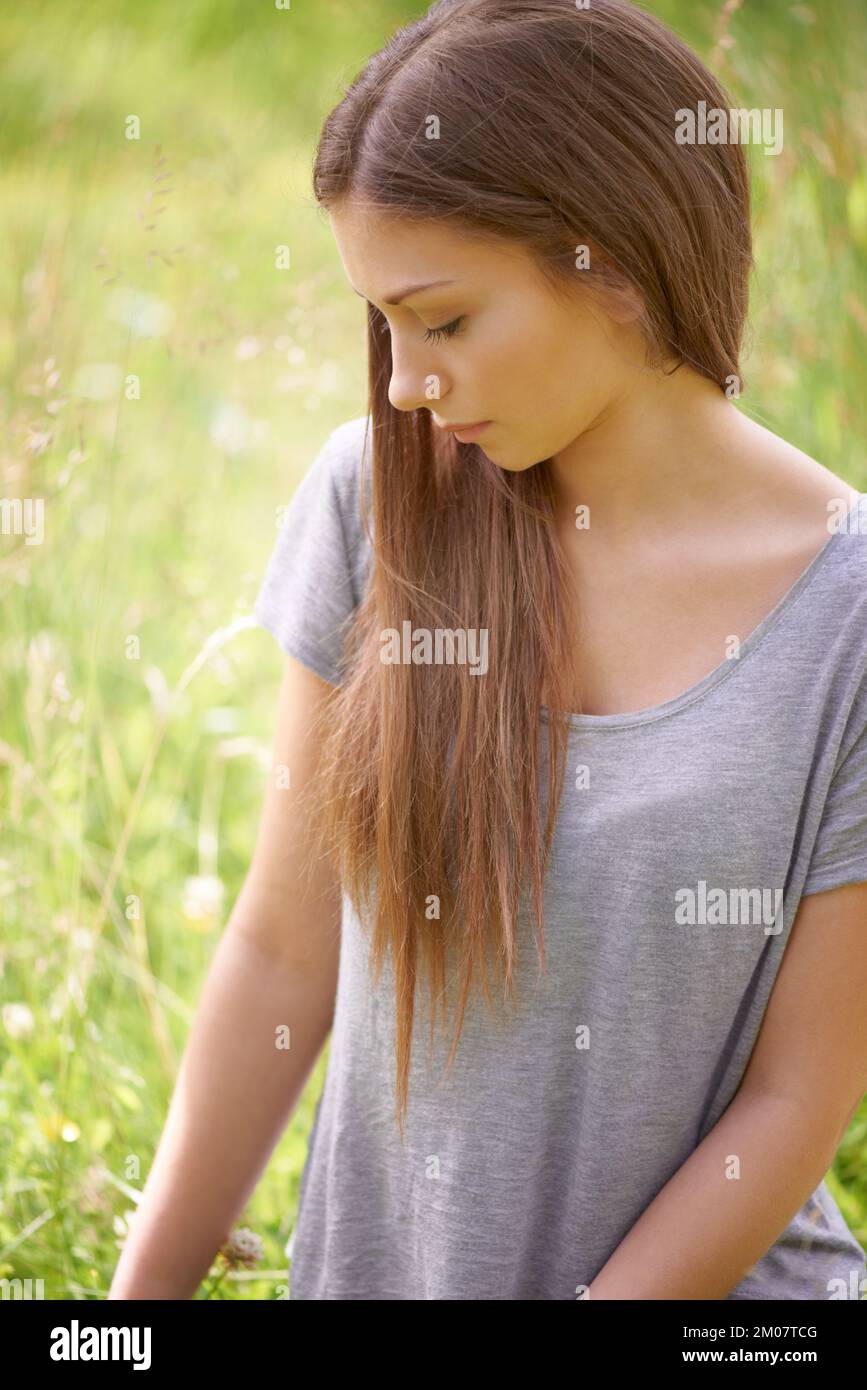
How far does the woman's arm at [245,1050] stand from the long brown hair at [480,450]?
0.06m

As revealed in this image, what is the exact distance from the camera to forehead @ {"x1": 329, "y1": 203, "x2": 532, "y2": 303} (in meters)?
0.90

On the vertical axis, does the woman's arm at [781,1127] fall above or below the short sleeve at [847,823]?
below

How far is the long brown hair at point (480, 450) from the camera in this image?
887 millimetres

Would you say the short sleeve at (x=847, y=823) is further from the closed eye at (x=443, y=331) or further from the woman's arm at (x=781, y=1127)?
the closed eye at (x=443, y=331)

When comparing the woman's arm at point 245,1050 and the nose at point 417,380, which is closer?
the nose at point 417,380

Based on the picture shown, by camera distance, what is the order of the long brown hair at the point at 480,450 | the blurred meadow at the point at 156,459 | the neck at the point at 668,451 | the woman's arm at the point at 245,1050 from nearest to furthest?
1. the long brown hair at the point at 480,450
2. the neck at the point at 668,451
3. the woman's arm at the point at 245,1050
4. the blurred meadow at the point at 156,459

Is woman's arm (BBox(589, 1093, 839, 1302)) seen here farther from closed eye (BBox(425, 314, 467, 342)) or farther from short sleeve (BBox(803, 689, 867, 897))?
closed eye (BBox(425, 314, 467, 342))

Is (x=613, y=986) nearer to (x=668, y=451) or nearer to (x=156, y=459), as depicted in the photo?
(x=668, y=451)

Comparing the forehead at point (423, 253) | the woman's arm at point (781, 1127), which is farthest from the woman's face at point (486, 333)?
the woman's arm at point (781, 1127)

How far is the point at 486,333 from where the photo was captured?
91 centimetres

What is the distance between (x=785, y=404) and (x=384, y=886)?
43.4 inches

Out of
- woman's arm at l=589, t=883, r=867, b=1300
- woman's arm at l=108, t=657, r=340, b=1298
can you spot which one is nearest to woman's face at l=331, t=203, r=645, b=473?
woman's arm at l=108, t=657, r=340, b=1298
